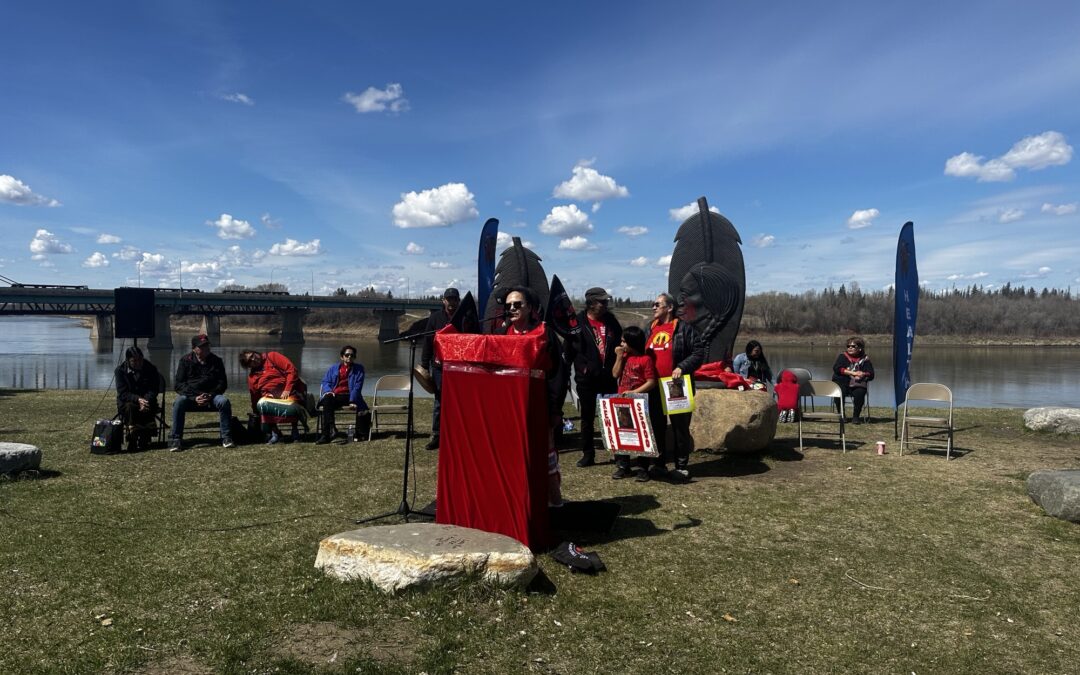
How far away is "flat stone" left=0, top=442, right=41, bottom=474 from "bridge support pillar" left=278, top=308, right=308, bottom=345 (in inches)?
2302

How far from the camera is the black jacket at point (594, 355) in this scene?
275 inches

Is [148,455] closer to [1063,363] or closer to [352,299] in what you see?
[1063,363]

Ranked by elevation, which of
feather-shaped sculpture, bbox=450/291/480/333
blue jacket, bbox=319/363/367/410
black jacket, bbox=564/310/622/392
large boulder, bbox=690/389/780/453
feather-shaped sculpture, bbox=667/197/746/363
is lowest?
large boulder, bbox=690/389/780/453

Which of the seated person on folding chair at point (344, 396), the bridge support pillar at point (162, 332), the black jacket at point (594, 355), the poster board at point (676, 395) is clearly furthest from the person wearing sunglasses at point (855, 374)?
the bridge support pillar at point (162, 332)

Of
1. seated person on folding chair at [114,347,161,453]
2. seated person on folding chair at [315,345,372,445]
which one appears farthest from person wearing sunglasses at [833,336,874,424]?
seated person on folding chair at [114,347,161,453]

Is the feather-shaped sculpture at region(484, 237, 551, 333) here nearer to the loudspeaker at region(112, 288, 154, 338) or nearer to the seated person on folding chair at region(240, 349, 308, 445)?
the seated person on folding chair at region(240, 349, 308, 445)

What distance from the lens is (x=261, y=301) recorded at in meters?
55.7

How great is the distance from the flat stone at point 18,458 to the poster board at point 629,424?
5035mm

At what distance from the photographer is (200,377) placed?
798 cm

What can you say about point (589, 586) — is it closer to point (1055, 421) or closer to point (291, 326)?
point (1055, 421)

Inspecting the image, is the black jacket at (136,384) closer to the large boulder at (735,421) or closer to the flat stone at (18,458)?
the flat stone at (18,458)

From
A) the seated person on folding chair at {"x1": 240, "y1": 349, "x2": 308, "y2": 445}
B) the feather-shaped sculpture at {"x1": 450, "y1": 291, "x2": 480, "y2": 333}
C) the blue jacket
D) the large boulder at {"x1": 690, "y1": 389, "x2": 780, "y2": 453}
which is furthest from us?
the blue jacket

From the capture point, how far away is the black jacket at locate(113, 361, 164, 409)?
7430mm

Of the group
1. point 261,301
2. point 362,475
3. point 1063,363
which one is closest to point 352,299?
point 261,301
